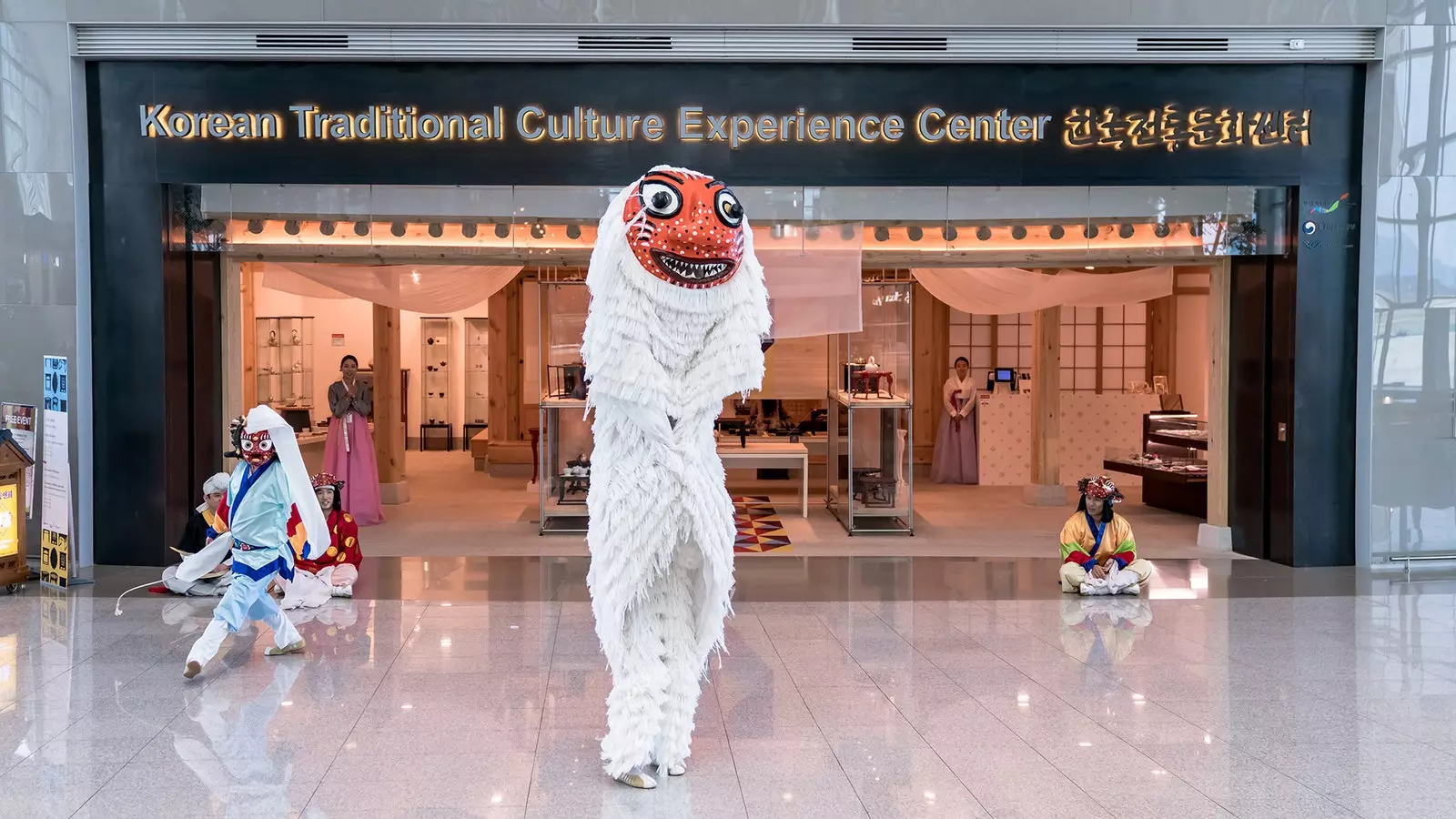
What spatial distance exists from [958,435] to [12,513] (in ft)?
31.3

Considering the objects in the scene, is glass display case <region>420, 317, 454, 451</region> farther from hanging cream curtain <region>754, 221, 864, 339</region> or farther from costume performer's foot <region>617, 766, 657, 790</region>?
costume performer's foot <region>617, 766, 657, 790</region>

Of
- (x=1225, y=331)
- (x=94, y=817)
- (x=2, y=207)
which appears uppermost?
(x=2, y=207)

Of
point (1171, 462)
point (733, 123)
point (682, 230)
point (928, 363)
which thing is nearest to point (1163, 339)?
point (928, 363)

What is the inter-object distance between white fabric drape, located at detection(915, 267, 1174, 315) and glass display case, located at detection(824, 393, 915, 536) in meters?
1.98

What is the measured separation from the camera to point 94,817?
3.79m

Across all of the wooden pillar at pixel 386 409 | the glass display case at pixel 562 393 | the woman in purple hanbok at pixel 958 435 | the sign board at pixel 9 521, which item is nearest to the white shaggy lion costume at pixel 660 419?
the sign board at pixel 9 521

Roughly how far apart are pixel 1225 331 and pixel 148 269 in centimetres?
793

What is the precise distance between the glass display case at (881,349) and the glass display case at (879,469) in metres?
0.15

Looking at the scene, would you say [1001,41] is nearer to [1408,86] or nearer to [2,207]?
[1408,86]

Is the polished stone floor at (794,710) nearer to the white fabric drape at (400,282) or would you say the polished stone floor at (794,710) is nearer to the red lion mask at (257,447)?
the red lion mask at (257,447)

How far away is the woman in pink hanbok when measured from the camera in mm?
10281

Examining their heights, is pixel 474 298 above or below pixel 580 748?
above

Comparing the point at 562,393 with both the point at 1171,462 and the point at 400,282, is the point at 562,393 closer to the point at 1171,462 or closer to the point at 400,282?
the point at 400,282

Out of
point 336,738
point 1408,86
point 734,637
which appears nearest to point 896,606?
point 734,637
